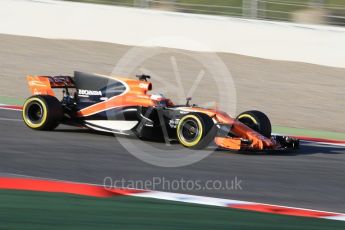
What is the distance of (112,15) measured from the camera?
1728cm

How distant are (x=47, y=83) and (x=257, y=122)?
9.05 feet

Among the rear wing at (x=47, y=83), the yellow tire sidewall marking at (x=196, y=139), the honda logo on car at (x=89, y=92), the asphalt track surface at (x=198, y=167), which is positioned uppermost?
the rear wing at (x=47, y=83)

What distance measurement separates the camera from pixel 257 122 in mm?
9883

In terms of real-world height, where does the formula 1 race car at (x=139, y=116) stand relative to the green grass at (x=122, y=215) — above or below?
above

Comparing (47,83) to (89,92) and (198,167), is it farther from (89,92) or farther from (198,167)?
(198,167)

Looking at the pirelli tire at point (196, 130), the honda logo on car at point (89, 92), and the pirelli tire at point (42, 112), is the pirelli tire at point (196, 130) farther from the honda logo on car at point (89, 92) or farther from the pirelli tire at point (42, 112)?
the pirelli tire at point (42, 112)

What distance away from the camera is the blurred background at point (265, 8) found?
51.8 feet

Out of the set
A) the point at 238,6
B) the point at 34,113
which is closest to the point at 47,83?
the point at 34,113

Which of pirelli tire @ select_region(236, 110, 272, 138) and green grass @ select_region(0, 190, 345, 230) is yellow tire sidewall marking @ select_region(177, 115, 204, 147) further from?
green grass @ select_region(0, 190, 345, 230)

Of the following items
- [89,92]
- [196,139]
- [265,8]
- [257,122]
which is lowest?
[196,139]

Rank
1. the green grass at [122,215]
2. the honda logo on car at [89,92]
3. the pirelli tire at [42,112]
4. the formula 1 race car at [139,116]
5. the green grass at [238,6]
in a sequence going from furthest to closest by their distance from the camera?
the green grass at [238,6] < the honda logo on car at [89,92] < the pirelli tire at [42,112] < the formula 1 race car at [139,116] < the green grass at [122,215]

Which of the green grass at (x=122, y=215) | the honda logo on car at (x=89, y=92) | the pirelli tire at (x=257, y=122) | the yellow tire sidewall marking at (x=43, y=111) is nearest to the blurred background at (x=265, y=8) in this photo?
the pirelli tire at (x=257, y=122)

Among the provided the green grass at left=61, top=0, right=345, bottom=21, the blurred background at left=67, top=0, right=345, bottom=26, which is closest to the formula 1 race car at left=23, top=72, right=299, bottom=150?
the blurred background at left=67, top=0, right=345, bottom=26

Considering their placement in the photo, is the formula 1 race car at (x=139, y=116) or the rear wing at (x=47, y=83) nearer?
the formula 1 race car at (x=139, y=116)
